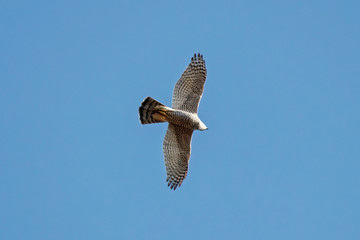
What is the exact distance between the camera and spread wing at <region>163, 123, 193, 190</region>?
56.4 ft

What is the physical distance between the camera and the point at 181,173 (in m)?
17.3

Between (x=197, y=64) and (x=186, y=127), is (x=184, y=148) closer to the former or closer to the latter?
(x=186, y=127)

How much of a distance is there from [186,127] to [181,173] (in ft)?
4.23

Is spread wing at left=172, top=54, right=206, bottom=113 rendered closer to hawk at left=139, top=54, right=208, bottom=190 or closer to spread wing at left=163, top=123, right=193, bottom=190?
hawk at left=139, top=54, right=208, bottom=190

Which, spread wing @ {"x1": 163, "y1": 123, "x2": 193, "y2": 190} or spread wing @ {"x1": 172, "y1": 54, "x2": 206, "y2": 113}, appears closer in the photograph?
spread wing @ {"x1": 172, "y1": 54, "x2": 206, "y2": 113}

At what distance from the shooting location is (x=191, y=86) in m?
16.7

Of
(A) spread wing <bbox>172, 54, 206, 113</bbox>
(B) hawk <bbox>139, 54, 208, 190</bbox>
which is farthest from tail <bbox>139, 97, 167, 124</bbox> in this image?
(A) spread wing <bbox>172, 54, 206, 113</bbox>

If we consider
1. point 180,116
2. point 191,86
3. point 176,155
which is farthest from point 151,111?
point 176,155

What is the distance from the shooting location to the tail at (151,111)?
16.2 m

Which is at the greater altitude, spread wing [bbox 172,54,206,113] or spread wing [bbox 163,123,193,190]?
spread wing [bbox 172,54,206,113]

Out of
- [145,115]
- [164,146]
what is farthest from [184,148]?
[145,115]

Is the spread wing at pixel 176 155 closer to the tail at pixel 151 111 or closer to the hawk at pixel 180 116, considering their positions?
the hawk at pixel 180 116

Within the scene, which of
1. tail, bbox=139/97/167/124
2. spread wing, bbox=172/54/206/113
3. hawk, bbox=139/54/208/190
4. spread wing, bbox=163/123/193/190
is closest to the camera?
tail, bbox=139/97/167/124

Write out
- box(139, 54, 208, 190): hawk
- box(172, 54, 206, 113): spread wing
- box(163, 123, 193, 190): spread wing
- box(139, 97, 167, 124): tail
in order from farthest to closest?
1. box(163, 123, 193, 190): spread wing
2. box(172, 54, 206, 113): spread wing
3. box(139, 54, 208, 190): hawk
4. box(139, 97, 167, 124): tail
